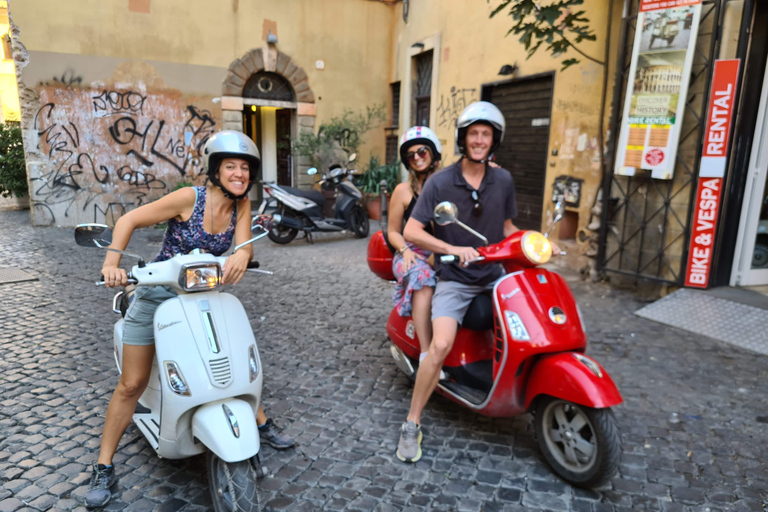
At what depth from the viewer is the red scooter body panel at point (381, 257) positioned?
3912mm

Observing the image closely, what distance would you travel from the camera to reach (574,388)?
2377 mm

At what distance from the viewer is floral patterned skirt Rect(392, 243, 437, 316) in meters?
3.07

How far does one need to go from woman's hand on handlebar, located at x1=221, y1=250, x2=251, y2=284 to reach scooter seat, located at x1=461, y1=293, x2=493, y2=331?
125 centimetres

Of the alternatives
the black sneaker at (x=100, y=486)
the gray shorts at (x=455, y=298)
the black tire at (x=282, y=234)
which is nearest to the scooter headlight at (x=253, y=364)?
the black sneaker at (x=100, y=486)

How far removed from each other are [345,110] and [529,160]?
5670 mm

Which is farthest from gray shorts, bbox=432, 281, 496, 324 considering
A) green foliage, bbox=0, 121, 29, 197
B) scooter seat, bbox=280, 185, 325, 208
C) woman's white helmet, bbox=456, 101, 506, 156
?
green foliage, bbox=0, 121, 29, 197

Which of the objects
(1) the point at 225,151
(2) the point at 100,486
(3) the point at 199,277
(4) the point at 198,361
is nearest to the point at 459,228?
(1) the point at 225,151

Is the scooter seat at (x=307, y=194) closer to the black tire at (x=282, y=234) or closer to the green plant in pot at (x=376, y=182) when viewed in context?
the black tire at (x=282, y=234)

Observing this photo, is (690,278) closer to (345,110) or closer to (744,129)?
(744,129)

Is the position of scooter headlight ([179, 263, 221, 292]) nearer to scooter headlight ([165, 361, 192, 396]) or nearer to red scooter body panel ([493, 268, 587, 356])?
scooter headlight ([165, 361, 192, 396])

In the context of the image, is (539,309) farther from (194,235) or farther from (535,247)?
(194,235)

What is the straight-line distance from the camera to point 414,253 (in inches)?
128

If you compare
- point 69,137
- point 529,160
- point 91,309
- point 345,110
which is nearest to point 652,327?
point 529,160

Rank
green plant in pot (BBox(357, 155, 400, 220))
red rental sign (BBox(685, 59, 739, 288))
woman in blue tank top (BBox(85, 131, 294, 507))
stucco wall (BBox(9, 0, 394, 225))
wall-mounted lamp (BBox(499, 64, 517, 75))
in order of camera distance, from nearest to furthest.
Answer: woman in blue tank top (BBox(85, 131, 294, 507)) → red rental sign (BBox(685, 59, 739, 288)) → wall-mounted lamp (BBox(499, 64, 517, 75)) → stucco wall (BBox(9, 0, 394, 225)) → green plant in pot (BBox(357, 155, 400, 220))
